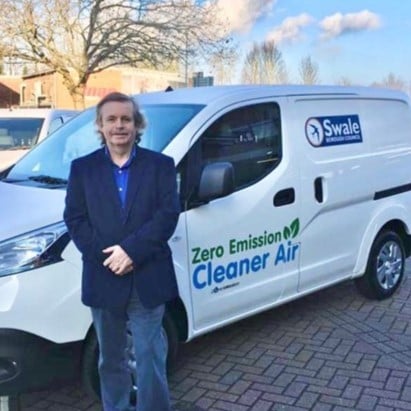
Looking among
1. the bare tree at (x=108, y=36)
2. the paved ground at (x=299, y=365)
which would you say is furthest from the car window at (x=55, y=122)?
the bare tree at (x=108, y=36)

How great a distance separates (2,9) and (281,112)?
63.8 ft

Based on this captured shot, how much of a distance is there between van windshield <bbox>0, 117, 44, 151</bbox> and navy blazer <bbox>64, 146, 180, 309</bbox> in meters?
7.56

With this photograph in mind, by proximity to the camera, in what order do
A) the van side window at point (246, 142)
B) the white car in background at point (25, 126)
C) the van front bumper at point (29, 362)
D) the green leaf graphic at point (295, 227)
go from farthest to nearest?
Result: the white car in background at point (25, 126)
the green leaf graphic at point (295, 227)
the van side window at point (246, 142)
the van front bumper at point (29, 362)

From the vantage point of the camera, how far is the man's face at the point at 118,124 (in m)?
2.58

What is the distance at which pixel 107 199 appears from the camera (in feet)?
8.42

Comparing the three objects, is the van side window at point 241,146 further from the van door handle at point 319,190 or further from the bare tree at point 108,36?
the bare tree at point 108,36

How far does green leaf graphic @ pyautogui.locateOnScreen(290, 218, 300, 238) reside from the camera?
4196 millimetres

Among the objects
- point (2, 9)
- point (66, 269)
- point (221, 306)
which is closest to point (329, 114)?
point (221, 306)

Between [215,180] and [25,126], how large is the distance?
7.39 meters

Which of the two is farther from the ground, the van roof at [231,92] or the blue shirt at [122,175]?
the van roof at [231,92]

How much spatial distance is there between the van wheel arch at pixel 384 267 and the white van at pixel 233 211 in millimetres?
16

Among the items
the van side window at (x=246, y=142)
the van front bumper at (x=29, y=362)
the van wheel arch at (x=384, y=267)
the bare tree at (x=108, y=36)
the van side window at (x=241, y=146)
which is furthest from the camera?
the bare tree at (x=108, y=36)

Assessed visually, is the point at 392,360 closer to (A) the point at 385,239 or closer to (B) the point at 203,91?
(A) the point at 385,239

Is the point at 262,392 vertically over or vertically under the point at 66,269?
under
